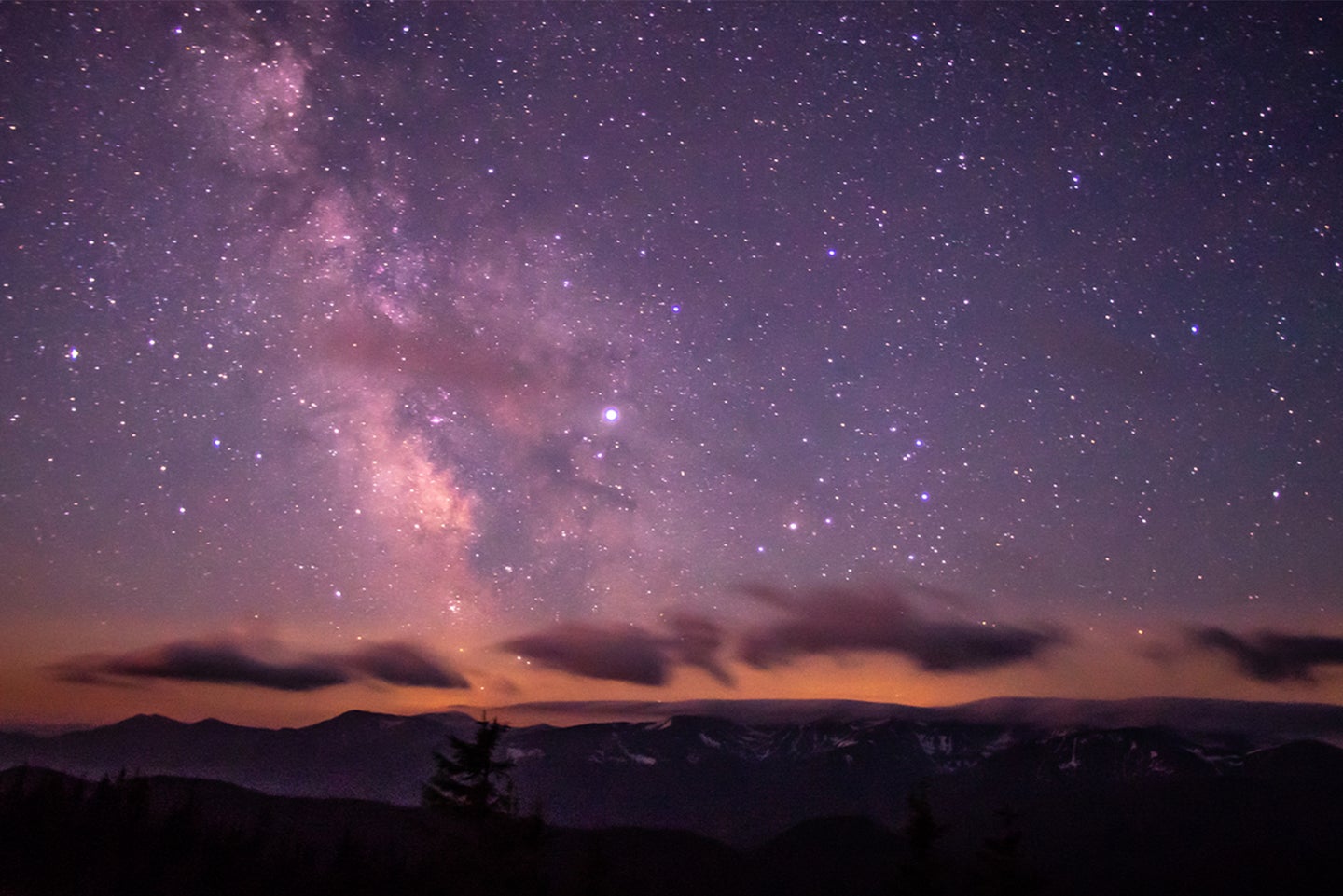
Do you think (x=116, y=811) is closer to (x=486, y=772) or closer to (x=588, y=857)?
(x=588, y=857)

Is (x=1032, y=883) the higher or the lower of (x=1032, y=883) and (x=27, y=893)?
the higher

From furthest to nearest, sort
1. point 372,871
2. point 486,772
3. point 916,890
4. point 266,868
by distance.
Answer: point 266,868
point 372,871
point 916,890
point 486,772

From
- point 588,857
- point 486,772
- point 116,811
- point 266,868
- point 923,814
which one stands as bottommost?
point 266,868

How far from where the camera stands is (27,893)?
246ft

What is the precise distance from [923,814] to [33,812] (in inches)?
3897

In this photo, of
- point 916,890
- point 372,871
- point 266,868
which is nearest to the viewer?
point 916,890

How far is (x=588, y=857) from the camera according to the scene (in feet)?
110

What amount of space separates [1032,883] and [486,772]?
825 inches

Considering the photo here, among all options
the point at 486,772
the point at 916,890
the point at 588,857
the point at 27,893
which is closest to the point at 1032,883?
the point at 916,890

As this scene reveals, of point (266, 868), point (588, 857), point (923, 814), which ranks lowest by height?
point (266, 868)

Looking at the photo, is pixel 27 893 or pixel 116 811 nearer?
pixel 27 893

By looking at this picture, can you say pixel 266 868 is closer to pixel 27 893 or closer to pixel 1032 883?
pixel 27 893

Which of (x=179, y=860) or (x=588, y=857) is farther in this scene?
(x=179, y=860)

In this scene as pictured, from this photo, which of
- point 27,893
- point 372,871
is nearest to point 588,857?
point 372,871
